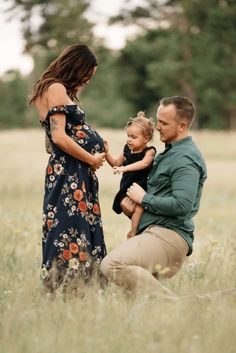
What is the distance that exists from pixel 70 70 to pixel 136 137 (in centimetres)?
66

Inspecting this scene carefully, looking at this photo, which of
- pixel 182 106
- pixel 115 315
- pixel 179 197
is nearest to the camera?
pixel 115 315

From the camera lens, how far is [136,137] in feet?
17.9

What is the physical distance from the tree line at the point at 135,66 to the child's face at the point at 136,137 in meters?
41.1

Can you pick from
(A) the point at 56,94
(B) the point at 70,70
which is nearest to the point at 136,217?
(A) the point at 56,94

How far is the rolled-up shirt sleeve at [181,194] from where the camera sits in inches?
201

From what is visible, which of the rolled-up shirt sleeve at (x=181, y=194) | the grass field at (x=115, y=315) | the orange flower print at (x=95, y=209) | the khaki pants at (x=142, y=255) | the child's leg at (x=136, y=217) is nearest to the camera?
the grass field at (x=115, y=315)

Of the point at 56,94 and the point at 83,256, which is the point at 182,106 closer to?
the point at 56,94

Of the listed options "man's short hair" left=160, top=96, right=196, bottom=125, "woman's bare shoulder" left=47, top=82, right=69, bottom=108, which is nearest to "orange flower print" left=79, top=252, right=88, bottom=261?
"woman's bare shoulder" left=47, top=82, right=69, bottom=108

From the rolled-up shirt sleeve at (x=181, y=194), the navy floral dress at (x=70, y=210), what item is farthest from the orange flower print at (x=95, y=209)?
the rolled-up shirt sleeve at (x=181, y=194)

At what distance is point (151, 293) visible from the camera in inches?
200

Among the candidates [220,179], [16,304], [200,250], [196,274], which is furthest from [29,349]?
[220,179]

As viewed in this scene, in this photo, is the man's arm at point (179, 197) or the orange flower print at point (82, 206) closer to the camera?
the man's arm at point (179, 197)

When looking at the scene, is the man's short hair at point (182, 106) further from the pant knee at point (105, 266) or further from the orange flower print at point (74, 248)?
the orange flower print at point (74, 248)

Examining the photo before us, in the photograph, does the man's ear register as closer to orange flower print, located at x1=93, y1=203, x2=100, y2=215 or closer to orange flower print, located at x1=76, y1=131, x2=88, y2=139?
orange flower print, located at x1=76, y1=131, x2=88, y2=139
